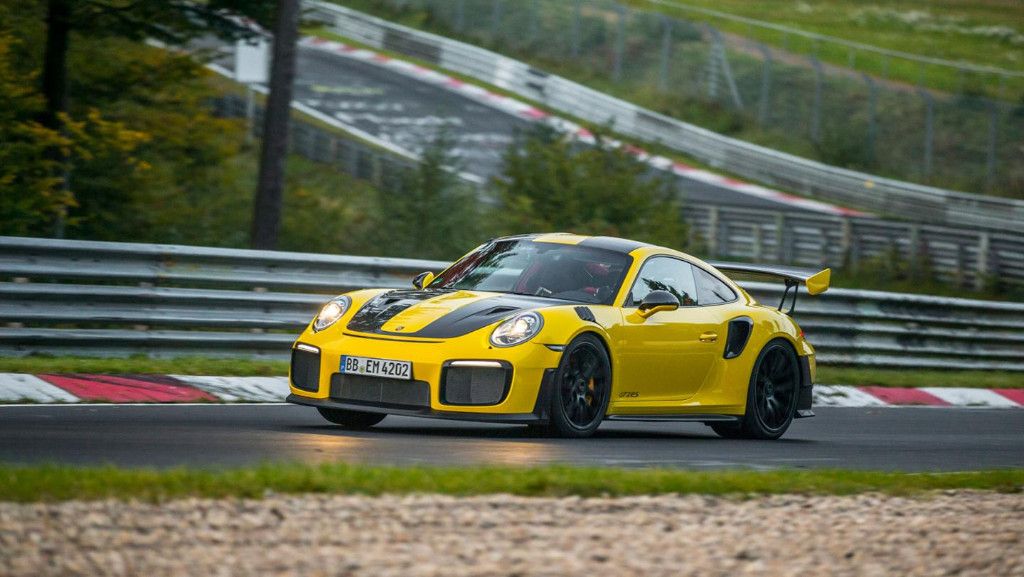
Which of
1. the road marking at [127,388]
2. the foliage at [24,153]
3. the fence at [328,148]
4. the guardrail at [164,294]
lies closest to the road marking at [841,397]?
the guardrail at [164,294]

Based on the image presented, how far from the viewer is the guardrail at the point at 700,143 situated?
35844mm

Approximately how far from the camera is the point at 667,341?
1098 cm

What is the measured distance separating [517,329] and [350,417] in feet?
4.59

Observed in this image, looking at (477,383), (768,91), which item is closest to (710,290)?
(477,383)

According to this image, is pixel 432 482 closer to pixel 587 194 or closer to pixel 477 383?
pixel 477 383

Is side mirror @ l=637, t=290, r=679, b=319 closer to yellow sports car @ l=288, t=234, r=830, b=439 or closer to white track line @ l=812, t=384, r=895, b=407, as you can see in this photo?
yellow sports car @ l=288, t=234, r=830, b=439

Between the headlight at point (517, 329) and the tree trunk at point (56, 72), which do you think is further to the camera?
the tree trunk at point (56, 72)

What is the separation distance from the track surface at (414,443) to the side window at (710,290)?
0.99 meters

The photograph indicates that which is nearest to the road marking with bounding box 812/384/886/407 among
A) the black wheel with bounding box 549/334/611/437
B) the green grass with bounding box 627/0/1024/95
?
the black wheel with bounding box 549/334/611/437

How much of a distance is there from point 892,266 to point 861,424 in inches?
538

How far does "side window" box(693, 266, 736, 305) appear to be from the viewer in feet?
38.2

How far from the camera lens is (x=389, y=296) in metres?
10.5

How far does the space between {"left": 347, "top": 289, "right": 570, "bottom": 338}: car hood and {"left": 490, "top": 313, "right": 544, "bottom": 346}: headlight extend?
0.09 metres

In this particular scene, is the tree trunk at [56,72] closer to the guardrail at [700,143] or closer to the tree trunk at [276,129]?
the tree trunk at [276,129]
